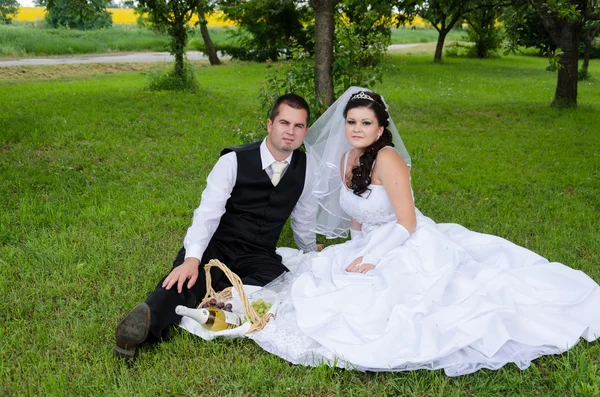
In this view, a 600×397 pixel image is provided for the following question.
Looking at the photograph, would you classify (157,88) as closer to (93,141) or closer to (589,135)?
(93,141)

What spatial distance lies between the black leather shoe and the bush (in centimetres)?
1203

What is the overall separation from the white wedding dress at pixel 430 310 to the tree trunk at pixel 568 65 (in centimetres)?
1037

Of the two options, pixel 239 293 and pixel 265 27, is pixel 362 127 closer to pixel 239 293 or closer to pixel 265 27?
pixel 239 293

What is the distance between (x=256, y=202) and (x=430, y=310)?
1674 mm

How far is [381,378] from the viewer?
10.7 ft

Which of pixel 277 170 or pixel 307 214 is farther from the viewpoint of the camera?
pixel 307 214

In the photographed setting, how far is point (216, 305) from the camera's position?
382cm

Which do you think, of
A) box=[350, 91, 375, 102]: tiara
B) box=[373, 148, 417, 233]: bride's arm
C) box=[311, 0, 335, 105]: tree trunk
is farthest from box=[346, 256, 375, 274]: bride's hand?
box=[311, 0, 335, 105]: tree trunk

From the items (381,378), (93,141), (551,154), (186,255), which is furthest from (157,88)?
(381,378)

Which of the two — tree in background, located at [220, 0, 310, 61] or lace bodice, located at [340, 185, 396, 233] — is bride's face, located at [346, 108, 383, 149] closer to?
lace bodice, located at [340, 185, 396, 233]

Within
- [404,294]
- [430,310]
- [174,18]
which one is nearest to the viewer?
[430,310]

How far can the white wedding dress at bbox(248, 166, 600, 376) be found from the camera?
10.7ft

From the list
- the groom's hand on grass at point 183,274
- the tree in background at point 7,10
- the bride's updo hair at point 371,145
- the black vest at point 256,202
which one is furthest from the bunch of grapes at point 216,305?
the tree in background at point 7,10

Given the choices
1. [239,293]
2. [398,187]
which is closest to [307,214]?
[398,187]
